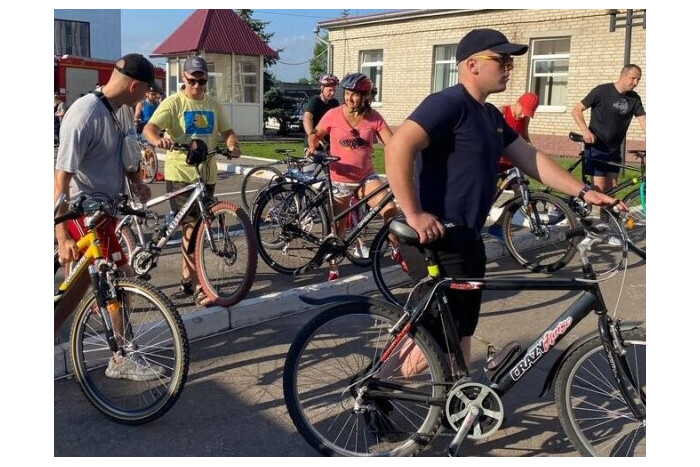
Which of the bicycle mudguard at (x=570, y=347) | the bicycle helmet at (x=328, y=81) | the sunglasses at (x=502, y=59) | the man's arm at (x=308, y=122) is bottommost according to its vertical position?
the bicycle mudguard at (x=570, y=347)

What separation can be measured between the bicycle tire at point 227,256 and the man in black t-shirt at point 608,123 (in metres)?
4.76

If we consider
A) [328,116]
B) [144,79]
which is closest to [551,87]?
[328,116]

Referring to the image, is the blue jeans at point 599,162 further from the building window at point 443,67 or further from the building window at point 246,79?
the building window at point 246,79

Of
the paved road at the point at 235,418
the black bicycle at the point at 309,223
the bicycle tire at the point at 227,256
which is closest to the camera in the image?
the paved road at the point at 235,418

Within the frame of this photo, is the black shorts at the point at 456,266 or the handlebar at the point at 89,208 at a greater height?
the handlebar at the point at 89,208

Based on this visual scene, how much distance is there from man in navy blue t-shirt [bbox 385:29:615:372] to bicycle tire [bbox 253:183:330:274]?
10.3 ft

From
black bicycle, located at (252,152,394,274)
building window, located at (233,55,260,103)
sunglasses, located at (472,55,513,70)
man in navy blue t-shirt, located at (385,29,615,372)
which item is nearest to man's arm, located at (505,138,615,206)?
man in navy blue t-shirt, located at (385,29,615,372)

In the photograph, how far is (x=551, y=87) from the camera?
18609 millimetres

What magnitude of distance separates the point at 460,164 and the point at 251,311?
2460 millimetres

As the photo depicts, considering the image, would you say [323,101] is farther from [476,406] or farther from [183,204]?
[476,406]

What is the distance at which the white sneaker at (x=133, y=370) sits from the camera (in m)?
3.74

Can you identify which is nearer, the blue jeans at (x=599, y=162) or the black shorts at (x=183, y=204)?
the black shorts at (x=183, y=204)

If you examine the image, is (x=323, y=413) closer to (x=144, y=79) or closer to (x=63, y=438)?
(x=63, y=438)

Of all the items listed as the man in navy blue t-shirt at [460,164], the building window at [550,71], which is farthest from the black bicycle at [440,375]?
the building window at [550,71]
